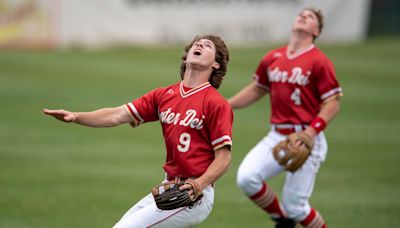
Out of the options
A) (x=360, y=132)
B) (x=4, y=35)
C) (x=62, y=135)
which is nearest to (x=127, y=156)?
(x=62, y=135)

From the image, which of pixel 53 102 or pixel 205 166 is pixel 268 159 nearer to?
pixel 205 166

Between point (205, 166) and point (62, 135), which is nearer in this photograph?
point (205, 166)

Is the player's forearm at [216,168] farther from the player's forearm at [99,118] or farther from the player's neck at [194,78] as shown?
the player's forearm at [99,118]

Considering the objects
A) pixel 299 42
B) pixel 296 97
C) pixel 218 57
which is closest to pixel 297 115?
pixel 296 97

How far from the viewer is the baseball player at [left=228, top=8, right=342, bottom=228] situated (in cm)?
873

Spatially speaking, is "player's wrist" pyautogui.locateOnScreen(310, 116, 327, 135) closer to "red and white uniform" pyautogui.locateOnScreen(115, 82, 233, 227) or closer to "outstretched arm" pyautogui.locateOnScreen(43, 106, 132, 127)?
"red and white uniform" pyautogui.locateOnScreen(115, 82, 233, 227)

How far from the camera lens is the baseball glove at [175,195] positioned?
6.36 meters

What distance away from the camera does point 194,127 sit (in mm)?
6703

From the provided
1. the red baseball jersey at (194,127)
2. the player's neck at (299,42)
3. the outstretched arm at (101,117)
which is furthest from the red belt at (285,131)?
the outstretched arm at (101,117)

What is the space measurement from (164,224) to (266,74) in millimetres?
3109

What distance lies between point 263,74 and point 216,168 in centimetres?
295

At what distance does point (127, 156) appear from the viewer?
1379cm

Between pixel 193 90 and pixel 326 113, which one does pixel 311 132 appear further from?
pixel 193 90

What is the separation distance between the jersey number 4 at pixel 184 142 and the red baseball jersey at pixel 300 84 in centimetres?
244
